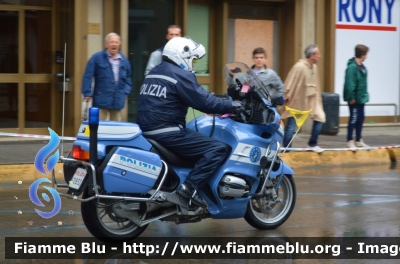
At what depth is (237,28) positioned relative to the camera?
1584 centimetres

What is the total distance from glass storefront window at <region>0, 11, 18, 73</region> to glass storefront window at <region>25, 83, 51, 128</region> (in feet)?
1.53

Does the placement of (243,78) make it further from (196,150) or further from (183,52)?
(196,150)

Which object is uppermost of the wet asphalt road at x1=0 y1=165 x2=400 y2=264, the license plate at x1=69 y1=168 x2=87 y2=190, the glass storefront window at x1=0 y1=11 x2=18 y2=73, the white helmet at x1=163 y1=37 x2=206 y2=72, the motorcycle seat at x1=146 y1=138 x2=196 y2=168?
the glass storefront window at x1=0 y1=11 x2=18 y2=73

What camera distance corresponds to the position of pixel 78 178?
20.4 ft

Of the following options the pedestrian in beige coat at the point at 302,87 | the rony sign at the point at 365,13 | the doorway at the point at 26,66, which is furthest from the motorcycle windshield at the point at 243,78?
the rony sign at the point at 365,13

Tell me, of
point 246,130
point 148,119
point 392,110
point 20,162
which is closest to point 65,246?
point 148,119

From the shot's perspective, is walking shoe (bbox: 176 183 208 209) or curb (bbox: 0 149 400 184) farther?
curb (bbox: 0 149 400 184)

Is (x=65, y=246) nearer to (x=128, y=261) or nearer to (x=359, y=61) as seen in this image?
(x=128, y=261)

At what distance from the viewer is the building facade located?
14.0 meters

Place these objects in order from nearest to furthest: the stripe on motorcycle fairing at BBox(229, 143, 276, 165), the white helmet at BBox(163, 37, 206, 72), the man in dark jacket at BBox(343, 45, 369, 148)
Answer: the white helmet at BBox(163, 37, 206, 72)
the stripe on motorcycle fairing at BBox(229, 143, 276, 165)
the man in dark jacket at BBox(343, 45, 369, 148)

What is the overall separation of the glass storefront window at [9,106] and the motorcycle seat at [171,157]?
8.01 meters

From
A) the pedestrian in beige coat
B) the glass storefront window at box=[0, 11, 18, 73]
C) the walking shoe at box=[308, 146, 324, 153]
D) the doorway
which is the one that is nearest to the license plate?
the pedestrian in beige coat

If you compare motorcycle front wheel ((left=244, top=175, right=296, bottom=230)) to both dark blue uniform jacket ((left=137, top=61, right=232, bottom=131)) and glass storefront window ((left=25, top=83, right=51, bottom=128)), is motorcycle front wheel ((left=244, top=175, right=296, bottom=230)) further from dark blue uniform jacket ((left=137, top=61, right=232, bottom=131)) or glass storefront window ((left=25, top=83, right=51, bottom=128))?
glass storefront window ((left=25, top=83, right=51, bottom=128))

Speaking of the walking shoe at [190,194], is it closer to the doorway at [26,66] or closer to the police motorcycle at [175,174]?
the police motorcycle at [175,174]
